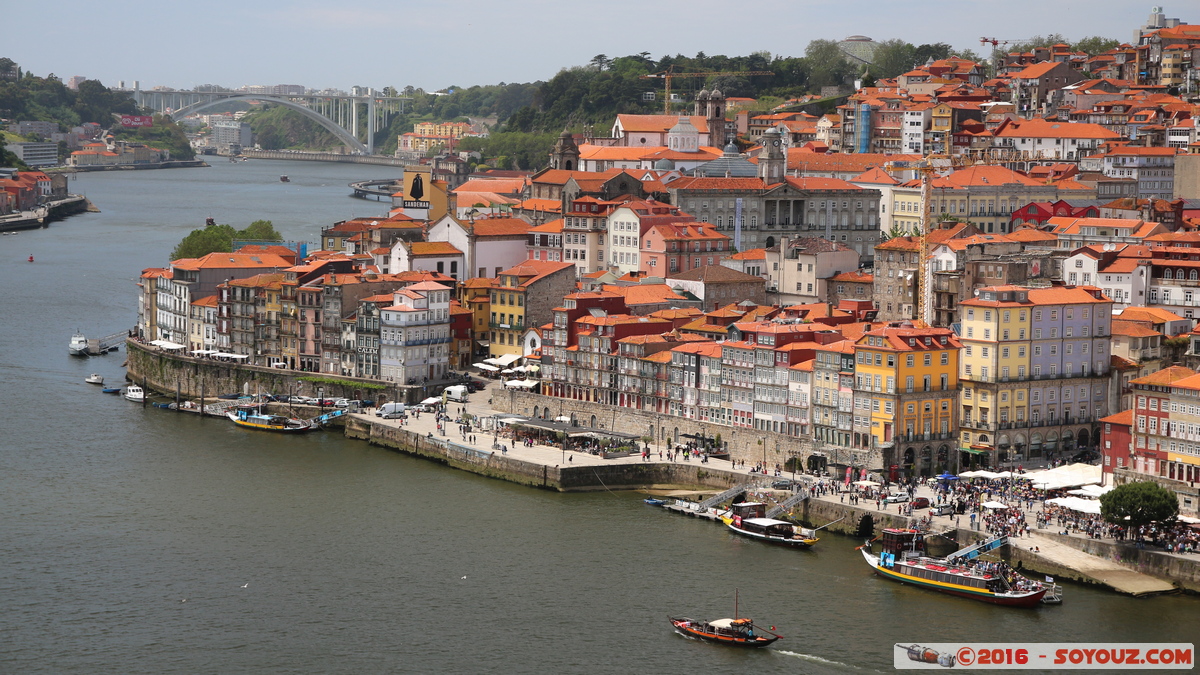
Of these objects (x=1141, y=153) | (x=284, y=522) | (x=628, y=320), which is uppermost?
(x=1141, y=153)

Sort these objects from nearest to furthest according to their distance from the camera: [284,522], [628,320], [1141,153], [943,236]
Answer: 1. [284,522]
2. [628,320]
3. [943,236]
4. [1141,153]

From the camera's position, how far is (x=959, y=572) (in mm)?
40719

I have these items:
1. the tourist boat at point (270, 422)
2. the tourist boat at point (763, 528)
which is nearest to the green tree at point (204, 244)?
the tourist boat at point (270, 422)

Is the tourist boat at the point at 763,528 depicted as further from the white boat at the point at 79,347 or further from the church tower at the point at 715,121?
the church tower at the point at 715,121

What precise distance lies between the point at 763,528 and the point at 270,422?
2174 centimetres

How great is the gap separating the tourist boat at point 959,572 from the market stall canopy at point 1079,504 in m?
2.20

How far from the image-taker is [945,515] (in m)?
44.7

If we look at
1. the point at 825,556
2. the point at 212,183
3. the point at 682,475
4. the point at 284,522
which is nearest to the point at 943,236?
the point at 682,475

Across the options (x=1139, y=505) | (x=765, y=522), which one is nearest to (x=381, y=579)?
(x=765, y=522)

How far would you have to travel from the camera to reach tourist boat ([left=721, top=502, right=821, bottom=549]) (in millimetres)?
44406

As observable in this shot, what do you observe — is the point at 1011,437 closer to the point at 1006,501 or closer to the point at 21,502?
the point at 1006,501

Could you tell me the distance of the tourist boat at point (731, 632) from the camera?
36.9 metres

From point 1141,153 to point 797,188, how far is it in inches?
651

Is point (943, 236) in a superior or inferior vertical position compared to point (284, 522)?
superior
